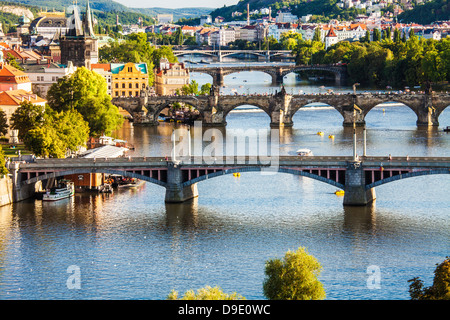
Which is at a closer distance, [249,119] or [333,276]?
[333,276]

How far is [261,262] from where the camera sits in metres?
40.3

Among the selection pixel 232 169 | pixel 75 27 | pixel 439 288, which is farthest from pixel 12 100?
pixel 439 288

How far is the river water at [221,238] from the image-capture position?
37.8 metres

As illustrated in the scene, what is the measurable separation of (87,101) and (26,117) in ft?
32.0

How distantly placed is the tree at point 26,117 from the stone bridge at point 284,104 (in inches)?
911

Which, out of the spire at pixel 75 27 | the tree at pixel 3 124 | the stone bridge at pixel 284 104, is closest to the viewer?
the tree at pixel 3 124

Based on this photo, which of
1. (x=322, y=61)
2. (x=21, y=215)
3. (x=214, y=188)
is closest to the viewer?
(x=21, y=215)

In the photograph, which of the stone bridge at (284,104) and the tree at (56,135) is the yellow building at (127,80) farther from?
the tree at (56,135)

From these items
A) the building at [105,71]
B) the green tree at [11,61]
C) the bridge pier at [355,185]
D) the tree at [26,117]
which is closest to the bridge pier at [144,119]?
the building at [105,71]

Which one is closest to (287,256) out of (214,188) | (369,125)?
(214,188)

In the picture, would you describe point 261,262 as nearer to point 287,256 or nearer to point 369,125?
point 287,256

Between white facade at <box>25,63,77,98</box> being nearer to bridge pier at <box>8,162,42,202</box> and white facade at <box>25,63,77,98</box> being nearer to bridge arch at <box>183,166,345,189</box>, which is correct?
bridge pier at <box>8,162,42,202</box>

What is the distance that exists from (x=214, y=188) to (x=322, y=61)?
102049 millimetres

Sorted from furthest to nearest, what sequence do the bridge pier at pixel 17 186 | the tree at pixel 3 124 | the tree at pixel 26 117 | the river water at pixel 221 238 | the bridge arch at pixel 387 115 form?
the bridge arch at pixel 387 115, the tree at pixel 3 124, the tree at pixel 26 117, the bridge pier at pixel 17 186, the river water at pixel 221 238
